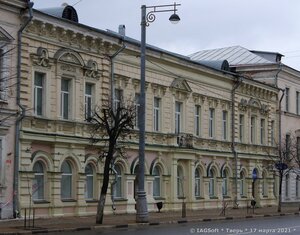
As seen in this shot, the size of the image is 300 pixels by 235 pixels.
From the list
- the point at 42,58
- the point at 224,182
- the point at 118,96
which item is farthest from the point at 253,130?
the point at 42,58

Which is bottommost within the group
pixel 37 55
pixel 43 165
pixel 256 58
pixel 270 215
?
pixel 270 215

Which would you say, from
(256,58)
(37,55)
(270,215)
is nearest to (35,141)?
(37,55)

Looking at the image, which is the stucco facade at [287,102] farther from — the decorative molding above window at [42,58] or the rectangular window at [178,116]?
the decorative molding above window at [42,58]

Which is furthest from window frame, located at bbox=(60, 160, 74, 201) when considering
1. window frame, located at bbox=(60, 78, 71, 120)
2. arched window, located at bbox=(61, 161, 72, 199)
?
window frame, located at bbox=(60, 78, 71, 120)

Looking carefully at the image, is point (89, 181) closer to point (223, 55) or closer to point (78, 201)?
point (78, 201)

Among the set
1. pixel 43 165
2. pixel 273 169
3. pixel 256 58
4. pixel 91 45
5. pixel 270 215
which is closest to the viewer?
pixel 43 165

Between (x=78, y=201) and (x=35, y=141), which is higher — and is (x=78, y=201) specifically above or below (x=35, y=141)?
below

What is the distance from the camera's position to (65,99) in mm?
32375

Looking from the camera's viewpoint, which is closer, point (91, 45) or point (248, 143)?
point (91, 45)

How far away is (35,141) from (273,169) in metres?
27.8

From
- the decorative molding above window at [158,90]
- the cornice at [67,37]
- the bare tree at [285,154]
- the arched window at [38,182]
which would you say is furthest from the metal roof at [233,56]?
the arched window at [38,182]

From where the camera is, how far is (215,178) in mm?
45250

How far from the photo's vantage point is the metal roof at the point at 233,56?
57.8 metres

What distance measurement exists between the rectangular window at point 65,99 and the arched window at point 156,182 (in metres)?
8.27
